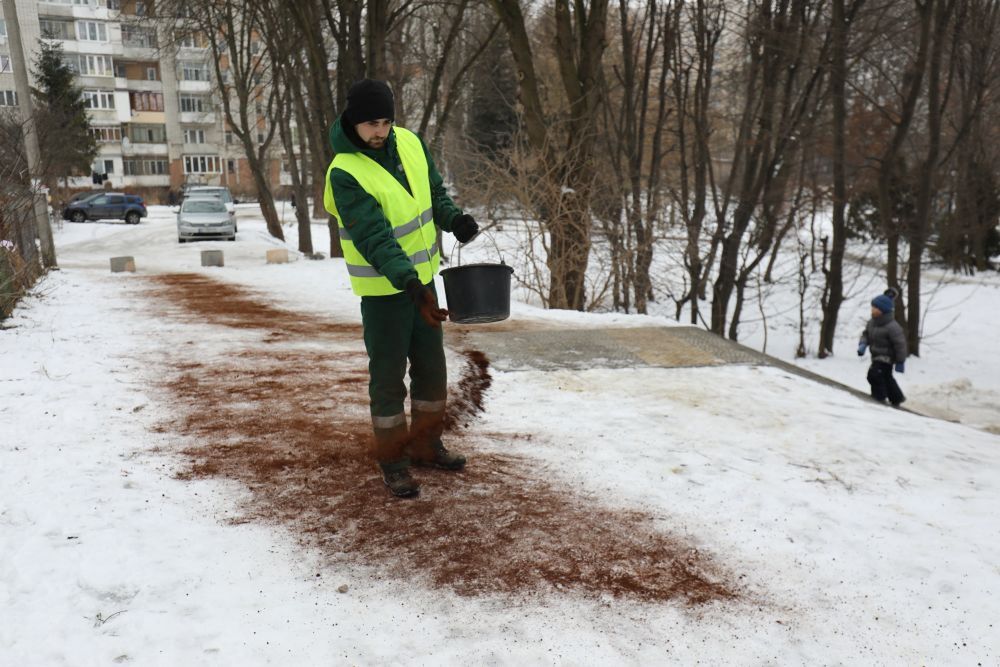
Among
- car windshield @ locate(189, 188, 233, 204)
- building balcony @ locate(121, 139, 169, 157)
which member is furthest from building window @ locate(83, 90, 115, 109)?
car windshield @ locate(189, 188, 233, 204)

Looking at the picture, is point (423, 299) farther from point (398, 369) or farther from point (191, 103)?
point (191, 103)

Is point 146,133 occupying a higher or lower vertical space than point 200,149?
higher

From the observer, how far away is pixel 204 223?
75.3 ft

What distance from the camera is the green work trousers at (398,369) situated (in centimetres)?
379

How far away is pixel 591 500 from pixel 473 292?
3.81 ft

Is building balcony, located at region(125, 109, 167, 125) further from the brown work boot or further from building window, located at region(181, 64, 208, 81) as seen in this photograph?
the brown work boot

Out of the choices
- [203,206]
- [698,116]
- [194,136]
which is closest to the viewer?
[698,116]

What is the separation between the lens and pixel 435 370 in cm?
406

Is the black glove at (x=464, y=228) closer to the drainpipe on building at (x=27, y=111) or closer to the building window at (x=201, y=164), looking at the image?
the drainpipe on building at (x=27, y=111)

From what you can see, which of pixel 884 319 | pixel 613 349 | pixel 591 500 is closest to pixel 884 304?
pixel 884 319

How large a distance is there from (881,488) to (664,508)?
119cm

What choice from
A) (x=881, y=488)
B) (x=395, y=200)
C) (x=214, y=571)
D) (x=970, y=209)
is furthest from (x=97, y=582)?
(x=970, y=209)

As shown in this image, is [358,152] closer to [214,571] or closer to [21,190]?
[214,571]

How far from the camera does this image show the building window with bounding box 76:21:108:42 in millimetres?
55312
